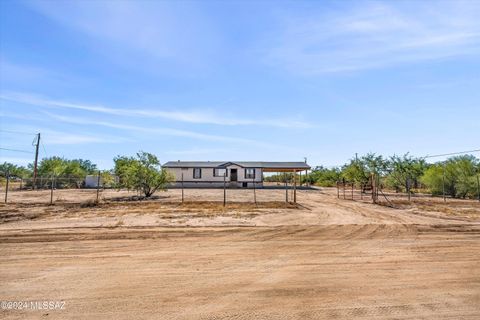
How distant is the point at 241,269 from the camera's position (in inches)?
280

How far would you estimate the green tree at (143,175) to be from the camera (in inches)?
995

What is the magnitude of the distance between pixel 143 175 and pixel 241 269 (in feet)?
68.3

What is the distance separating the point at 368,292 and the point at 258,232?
20.4ft

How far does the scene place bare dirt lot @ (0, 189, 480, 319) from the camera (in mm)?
5074

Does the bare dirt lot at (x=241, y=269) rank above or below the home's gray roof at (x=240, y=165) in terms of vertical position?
below

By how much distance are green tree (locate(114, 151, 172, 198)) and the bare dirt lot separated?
11.7m

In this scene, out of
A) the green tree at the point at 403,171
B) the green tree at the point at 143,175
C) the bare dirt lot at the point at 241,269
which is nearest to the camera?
the bare dirt lot at the point at 241,269

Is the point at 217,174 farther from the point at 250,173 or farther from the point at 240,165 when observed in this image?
the point at 250,173

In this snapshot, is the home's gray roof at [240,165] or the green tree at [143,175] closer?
the green tree at [143,175]

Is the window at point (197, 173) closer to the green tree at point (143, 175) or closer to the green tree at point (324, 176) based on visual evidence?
the green tree at point (143, 175)

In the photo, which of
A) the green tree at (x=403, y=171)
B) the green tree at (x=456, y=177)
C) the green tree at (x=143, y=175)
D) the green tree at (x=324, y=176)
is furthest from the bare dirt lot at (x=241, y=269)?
the green tree at (x=324, y=176)

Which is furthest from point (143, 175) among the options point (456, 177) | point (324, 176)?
point (324, 176)

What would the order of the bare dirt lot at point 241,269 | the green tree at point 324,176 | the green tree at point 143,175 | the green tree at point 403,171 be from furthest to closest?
the green tree at point 324,176 < the green tree at point 403,171 < the green tree at point 143,175 < the bare dirt lot at point 241,269

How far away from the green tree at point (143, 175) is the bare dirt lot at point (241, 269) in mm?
11708
